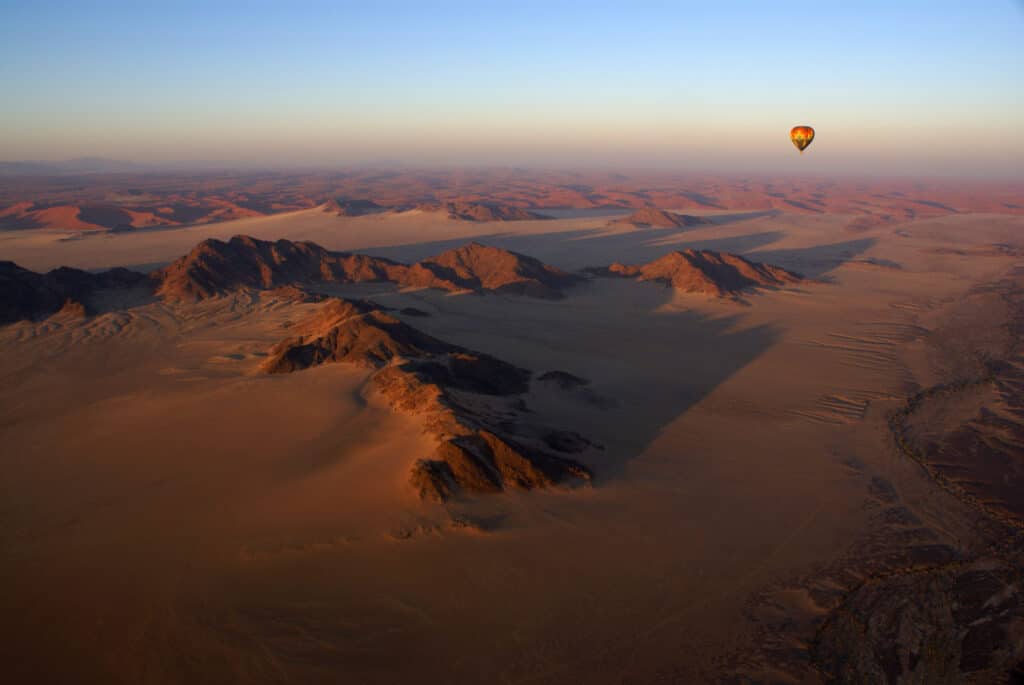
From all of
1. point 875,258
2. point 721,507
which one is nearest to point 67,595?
point 721,507

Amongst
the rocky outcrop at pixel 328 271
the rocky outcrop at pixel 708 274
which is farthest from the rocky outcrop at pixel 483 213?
the rocky outcrop at pixel 708 274

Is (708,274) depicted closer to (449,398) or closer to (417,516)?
(449,398)

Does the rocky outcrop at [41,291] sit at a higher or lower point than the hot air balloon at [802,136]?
lower

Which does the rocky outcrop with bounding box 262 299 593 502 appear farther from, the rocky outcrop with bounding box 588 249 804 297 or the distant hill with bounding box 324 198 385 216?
the distant hill with bounding box 324 198 385 216

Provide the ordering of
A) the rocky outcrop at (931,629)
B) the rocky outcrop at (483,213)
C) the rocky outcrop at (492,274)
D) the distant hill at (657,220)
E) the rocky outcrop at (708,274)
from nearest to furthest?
the rocky outcrop at (931,629), the rocky outcrop at (492,274), the rocky outcrop at (708,274), the distant hill at (657,220), the rocky outcrop at (483,213)

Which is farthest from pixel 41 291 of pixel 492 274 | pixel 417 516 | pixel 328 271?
pixel 417 516

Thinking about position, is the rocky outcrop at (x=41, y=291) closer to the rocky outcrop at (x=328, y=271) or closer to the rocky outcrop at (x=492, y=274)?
the rocky outcrop at (x=328, y=271)
